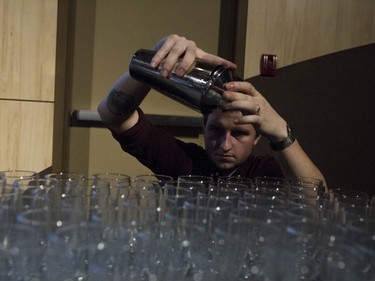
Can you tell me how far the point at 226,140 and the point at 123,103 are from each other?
1.14ft

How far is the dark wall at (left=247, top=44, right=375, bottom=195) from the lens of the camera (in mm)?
2332

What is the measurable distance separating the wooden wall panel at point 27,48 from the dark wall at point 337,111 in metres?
1.15

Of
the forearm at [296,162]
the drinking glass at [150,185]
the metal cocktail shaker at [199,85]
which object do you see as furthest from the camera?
the forearm at [296,162]

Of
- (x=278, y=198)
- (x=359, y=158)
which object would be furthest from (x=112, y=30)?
(x=278, y=198)

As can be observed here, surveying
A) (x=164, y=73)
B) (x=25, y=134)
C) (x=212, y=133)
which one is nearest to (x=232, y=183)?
(x=164, y=73)

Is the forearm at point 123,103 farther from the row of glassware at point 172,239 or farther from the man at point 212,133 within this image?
the row of glassware at point 172,239

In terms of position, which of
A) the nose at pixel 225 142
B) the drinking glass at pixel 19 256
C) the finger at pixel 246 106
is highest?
the finger at pixel 246 106

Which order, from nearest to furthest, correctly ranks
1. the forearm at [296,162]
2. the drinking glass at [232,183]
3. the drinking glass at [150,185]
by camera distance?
the drinking glass at [150,185] → the drinking glass at [232,183] → the forearm at [296,162]

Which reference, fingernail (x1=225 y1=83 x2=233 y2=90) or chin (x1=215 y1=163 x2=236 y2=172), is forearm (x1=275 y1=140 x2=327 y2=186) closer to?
chin (x1=215 y1=163 x2=236 y2=172)

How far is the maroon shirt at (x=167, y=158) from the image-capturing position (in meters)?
1.50

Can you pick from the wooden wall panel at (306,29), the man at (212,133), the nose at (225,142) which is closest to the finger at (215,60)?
the man at (212,133)

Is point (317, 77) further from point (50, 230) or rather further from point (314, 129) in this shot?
point (50, 230)

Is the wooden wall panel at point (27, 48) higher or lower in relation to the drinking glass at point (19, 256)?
higher

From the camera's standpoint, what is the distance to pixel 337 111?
2352 millimetres
